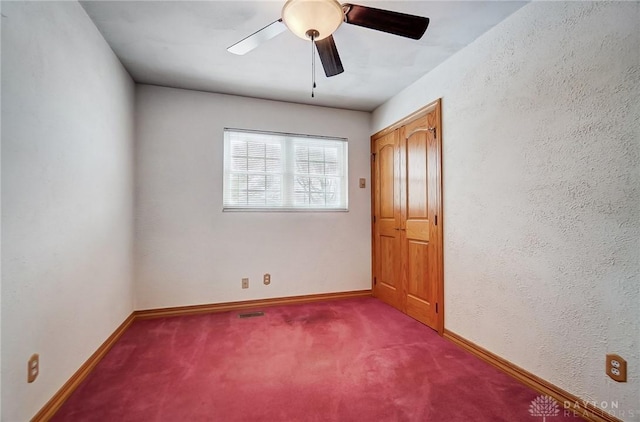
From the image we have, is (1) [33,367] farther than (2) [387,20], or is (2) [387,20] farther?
(2) [387,20]

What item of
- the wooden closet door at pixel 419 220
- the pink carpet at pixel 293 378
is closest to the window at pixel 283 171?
the wooden closet door at pixel 419 220

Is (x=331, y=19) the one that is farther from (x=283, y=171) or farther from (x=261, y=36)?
(x=283, y=171)

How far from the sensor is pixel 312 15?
156 centimetres

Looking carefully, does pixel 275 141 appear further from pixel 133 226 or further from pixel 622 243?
pixel 622 243

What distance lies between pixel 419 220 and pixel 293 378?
6.10 ft

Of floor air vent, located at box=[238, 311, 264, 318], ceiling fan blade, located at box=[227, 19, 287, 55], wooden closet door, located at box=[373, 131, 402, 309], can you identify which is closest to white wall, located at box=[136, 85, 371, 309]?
floor air vent, located at box=[238, 311, 264, 318]

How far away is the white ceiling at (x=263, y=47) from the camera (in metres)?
1.92

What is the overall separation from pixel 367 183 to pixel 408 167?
820 mm

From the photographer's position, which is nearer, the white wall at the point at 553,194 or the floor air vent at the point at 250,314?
the white wall at the point at 553,194

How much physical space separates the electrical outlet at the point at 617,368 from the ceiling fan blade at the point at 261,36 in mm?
2504

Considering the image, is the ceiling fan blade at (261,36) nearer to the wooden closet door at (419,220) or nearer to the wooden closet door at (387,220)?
the wooden closet door at (419,220)

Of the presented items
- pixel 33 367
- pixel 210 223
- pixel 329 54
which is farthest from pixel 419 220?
pixel 33 367

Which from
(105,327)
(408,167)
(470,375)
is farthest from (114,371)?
(408,167)

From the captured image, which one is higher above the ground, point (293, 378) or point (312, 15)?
point (312, 15)
